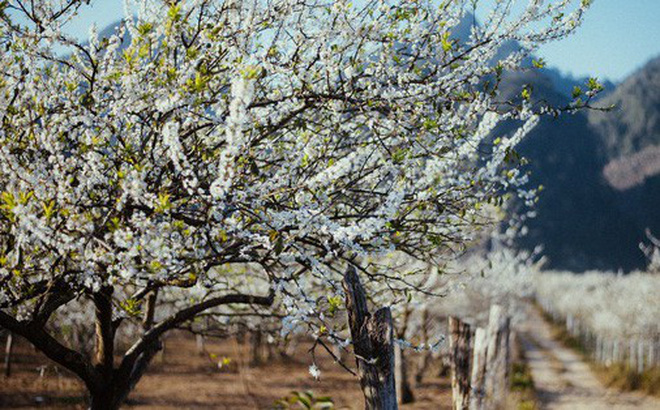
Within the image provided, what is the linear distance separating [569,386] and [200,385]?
38.5ft

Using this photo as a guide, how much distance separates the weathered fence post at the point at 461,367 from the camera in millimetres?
5387

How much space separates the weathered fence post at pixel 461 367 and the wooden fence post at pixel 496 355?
62cm

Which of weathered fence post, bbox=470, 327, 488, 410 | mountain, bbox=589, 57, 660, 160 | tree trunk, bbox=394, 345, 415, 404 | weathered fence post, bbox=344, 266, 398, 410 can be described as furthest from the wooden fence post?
mountain, bbox=589, 57, 660, 160

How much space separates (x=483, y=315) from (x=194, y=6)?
20.6m

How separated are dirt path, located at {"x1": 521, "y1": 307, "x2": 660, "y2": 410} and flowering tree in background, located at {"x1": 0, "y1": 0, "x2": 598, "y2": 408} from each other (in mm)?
12846

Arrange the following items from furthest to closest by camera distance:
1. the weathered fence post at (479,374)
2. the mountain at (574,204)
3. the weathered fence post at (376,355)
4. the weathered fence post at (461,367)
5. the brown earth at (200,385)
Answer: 1. the mountain at (574,204)
2. the brown earth at (200,385)
3. the weathered fence post at (479,374)
4. the weathered fence post at (461,367)
5. the weathered fence post at (376,355)

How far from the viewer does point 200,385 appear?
15.0 metres

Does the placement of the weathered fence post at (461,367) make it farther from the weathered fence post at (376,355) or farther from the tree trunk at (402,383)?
the tree trunk at (402,383)

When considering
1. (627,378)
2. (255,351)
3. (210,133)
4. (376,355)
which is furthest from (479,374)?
(255,351)

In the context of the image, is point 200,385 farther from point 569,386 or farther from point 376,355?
point 376,355

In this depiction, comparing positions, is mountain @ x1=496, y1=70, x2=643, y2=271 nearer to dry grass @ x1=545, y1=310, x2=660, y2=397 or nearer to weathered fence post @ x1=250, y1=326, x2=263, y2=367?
dry grass @ x1=545, y1=310, x2=660, y2=397

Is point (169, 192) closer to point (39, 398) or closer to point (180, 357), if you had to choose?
point (39, 398)

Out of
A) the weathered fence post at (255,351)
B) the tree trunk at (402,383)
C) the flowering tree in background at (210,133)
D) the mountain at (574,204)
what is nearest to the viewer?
the flowering tree in background at (210,133)

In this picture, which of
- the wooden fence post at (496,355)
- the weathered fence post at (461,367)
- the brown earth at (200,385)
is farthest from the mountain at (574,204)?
the weathered fence post at (461,367)
